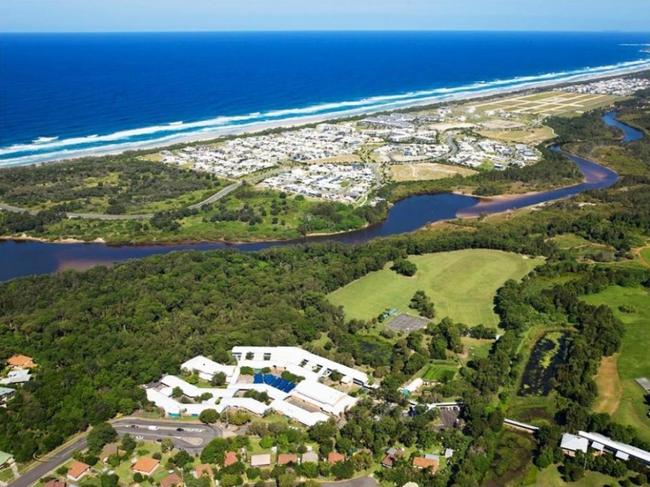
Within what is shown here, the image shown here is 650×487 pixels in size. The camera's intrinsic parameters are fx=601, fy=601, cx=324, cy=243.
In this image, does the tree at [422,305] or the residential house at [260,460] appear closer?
the residential house at [260,460]

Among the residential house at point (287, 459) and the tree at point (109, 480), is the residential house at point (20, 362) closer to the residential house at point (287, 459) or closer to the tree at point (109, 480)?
the tree at point (109, 480)

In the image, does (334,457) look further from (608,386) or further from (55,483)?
(608,386)

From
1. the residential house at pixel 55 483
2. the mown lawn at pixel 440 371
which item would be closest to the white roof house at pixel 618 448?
the mown lawn at pixel 440 371

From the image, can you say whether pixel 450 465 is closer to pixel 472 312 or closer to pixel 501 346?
pixel 501 346

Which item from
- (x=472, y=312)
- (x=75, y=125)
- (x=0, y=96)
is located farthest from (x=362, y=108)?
(x=472, y=312)

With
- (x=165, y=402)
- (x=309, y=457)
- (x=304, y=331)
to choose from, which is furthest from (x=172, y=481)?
(x=304, y=331)

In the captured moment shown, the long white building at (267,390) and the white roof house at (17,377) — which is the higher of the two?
the white roof house at (17,377)
